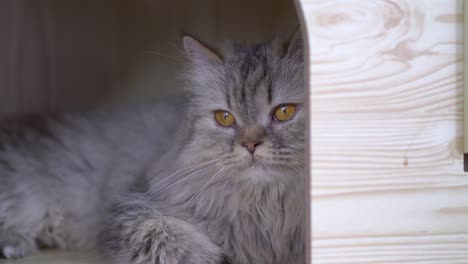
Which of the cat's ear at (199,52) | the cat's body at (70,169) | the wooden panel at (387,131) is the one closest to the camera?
the wooden panel at (387,131)

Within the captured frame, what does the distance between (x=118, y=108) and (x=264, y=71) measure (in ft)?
3.16

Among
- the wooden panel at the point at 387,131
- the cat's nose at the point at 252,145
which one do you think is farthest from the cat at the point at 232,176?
the wooden panel at the point at 387,131

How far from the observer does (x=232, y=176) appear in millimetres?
1462

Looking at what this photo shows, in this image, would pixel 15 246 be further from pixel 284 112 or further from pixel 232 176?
pixel 284 112

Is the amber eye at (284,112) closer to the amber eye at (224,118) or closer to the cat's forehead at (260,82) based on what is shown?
the cat's forehead at (260,82)

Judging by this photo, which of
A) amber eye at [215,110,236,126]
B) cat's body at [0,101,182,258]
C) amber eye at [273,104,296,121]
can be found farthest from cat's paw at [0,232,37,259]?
amber eye at [273,104,296,121]

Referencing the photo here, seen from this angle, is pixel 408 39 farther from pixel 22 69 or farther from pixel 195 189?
pixel 22 69

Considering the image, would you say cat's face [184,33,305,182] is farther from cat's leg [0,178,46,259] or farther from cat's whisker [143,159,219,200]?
cat's leg [0,178,46,259]

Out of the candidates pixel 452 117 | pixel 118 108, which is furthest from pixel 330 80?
pixel 118 108

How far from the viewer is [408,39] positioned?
3.69ft

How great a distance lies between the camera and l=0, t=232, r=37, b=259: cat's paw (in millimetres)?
1757

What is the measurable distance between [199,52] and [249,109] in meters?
0.30

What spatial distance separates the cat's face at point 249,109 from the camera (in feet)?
4.51

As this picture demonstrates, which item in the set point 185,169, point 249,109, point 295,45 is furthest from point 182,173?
point 295,45
